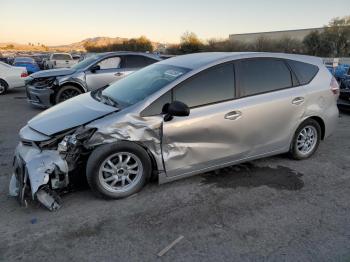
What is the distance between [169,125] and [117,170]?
2.53 feet

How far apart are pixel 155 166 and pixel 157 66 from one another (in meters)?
1.65

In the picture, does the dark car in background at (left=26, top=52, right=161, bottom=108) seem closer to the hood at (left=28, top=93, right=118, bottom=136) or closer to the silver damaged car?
the silver damaged car

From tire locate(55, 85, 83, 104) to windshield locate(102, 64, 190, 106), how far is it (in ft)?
→ 16.0

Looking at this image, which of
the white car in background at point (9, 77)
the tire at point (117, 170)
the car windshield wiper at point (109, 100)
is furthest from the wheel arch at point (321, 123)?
the white car in background at point (9, 77)

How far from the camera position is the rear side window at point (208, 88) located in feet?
13.3

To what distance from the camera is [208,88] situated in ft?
13.7

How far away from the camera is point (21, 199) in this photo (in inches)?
144

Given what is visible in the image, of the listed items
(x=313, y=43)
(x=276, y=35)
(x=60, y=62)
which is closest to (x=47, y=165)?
(x=60, y=62)

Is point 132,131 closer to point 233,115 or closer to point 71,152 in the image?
point 71,152

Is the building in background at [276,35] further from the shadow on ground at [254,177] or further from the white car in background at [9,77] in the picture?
the shadow on ground at [254,177]

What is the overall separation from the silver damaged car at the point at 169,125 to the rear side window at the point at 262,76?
0.6 inches

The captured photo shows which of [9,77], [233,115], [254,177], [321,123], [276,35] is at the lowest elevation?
[254,177]

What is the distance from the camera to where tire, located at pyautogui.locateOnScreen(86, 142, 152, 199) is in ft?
12.0

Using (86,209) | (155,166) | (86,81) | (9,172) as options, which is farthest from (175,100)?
(86,81)
